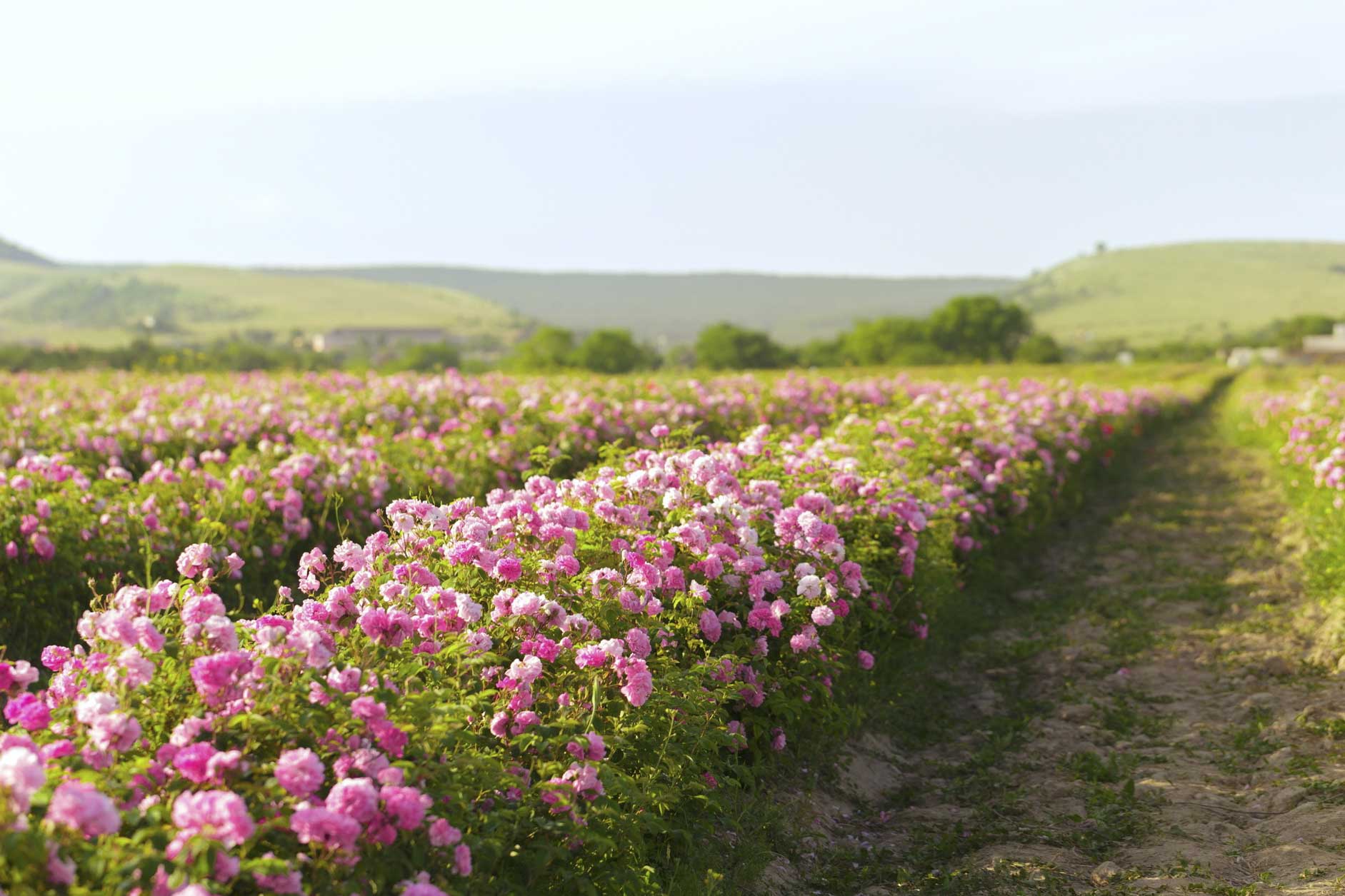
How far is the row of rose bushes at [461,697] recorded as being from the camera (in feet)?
8.29

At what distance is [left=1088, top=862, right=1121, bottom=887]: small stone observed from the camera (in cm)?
454

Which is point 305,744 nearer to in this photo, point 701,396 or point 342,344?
point 701,396

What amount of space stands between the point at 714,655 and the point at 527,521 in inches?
39.5

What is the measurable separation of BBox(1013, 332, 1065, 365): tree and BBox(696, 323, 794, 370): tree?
20483 mm

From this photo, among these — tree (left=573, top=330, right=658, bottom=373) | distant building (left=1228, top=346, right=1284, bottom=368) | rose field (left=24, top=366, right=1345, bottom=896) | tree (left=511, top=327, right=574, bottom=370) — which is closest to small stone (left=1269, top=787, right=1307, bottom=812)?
rose field (left=24, top=366, right=1345, bottom=896)

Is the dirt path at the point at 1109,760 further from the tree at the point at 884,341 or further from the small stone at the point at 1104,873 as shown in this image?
the tree at the point at 884,341

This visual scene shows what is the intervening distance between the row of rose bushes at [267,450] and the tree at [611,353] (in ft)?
171

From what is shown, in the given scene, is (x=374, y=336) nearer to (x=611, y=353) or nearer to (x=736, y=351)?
(x=736, y=351)

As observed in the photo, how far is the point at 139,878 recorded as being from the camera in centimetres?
235

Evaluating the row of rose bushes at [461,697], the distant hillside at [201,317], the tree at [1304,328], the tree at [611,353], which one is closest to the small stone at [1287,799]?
the row of rose bushes at [461,697]

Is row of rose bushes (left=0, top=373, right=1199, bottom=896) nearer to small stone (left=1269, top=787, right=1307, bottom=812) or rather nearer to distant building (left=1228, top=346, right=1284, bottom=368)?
small stone (left=1269, top=787, right=1307, bottom=812)

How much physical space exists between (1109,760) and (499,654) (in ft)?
12.6

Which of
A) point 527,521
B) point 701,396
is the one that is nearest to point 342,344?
point 701,396

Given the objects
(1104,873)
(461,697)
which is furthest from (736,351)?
(461,697)
